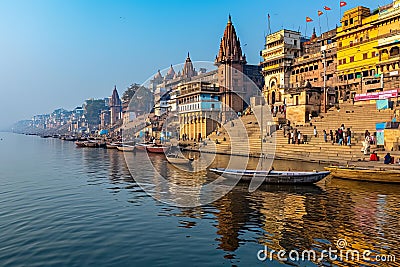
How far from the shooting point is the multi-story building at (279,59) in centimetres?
5309

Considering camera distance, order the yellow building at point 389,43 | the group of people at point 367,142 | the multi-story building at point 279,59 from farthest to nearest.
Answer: the multi-story building at point 279,59, the yellow building at point 389,43, the group of people at point 367,142

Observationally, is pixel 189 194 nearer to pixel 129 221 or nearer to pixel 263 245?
pixel 129 221

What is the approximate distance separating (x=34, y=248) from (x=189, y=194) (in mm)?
8505

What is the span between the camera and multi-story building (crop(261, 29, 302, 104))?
53094mm

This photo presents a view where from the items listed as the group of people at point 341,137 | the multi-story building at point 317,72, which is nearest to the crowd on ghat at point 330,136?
the group of people at point 341,137

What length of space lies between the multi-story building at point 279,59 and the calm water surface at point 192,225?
37505 millimetres

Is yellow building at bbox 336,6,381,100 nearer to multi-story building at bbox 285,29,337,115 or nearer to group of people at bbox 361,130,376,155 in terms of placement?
multi-story building at bbox 285,29,337,115

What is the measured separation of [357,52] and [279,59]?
1450cm

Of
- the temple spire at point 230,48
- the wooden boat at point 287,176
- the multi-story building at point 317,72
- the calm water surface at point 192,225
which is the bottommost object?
the calm water surface at point 192,225

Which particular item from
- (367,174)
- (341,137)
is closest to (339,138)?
(341,137)

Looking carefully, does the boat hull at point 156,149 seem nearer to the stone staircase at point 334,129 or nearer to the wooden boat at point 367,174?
the stone staircase at point 334,129

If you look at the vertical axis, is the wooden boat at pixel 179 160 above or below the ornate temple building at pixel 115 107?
below

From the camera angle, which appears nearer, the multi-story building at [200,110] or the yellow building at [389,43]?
the yellow building at [389,43]

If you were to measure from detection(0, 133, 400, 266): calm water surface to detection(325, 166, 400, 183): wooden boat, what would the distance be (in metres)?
0.50
